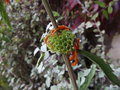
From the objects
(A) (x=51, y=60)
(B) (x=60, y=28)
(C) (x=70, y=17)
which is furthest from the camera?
(C) (x=70, y=17)

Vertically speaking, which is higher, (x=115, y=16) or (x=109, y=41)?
(x=115, y=16)

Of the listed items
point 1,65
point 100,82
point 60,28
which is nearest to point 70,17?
point 100,82

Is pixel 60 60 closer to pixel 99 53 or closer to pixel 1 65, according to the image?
pixel 99 53

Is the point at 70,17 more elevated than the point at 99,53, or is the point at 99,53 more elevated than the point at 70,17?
the point at 70,17

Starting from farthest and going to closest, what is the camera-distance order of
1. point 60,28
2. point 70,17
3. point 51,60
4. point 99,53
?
1. point 70,17
2. point 99,53
3. point 51,60
4. point 60,28

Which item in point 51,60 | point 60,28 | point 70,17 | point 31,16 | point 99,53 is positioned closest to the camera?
point 60,28

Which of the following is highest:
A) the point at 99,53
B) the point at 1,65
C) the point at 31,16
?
the point at 31,16

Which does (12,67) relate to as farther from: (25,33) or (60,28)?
(60,28)

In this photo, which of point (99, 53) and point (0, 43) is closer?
point (99, 53)

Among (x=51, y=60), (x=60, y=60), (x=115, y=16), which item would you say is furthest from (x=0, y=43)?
(x=115, y=16)
